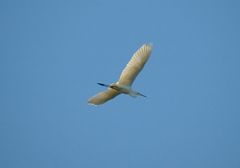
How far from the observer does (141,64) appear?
5772 cm

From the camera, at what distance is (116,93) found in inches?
2286

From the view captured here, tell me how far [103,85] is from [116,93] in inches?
28.4

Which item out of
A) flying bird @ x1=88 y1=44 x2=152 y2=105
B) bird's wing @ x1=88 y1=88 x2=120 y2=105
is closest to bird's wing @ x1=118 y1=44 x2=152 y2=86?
flying bird @ x1=88 y1=44 x2=152 y2=105

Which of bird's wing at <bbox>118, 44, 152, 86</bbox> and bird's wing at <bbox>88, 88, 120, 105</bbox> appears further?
bird's wing at <bbox>88, 88, 120, 105</bbox>

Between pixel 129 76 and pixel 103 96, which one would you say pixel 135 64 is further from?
pixel 103 96

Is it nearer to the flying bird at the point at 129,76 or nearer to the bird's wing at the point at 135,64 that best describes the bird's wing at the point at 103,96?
the flying bird at the point at 129,76

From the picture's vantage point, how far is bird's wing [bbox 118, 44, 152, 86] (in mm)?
57562

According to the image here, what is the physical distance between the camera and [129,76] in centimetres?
5769

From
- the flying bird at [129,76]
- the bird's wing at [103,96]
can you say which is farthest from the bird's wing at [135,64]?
the bird's wing at [103,96]

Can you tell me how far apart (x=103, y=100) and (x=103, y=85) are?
0.66 m

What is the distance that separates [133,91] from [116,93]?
700mm

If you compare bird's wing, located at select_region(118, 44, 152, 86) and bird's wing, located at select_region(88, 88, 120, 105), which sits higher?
bird's wing, located at select_region(118, 44, 152, 86)

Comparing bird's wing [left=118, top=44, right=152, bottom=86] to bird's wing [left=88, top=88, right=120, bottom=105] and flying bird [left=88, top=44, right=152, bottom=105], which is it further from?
→ bird's wing [left=88, top=88, right=120, bottom=105]

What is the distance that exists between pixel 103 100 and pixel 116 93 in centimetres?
61
